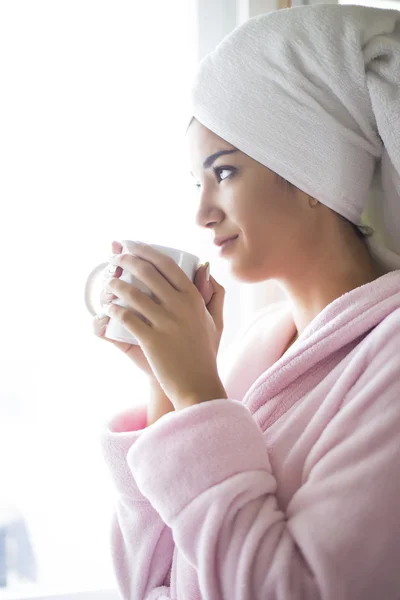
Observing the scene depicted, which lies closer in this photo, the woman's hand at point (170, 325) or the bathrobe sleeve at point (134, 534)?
the woman's hand at point (170, 325)

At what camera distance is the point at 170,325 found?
2.38 ft

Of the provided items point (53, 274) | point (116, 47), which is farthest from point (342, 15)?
point (53, 274)

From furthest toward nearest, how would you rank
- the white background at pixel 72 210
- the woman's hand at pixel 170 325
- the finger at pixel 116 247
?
1. the white background at pixel 72 210
2. the finger at pixel 116 247
3. the woman's hand at pixel 170 325

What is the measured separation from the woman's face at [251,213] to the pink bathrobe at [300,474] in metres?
0.13

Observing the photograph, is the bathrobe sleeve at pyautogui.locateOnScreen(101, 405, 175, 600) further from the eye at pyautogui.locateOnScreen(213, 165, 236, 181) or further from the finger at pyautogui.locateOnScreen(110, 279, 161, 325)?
the eye at pyautogui.locateOnScreen(213, 165, 236, 181)

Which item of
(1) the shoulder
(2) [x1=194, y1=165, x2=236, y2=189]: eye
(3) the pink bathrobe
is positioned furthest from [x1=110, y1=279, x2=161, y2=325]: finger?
(1) the shoulder

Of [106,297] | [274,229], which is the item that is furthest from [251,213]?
[106,297]

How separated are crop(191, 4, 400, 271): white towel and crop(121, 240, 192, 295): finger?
0.23 metres

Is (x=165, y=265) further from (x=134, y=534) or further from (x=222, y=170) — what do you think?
(x=134, y=534)

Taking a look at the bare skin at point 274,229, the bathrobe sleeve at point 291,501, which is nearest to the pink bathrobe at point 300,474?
the bathrobe sleeve at point 291,501

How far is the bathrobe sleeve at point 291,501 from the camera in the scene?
0.59 metres

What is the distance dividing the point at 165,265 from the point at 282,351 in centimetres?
37

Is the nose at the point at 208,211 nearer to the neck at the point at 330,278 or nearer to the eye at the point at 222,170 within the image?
the eye at the point at 222,170

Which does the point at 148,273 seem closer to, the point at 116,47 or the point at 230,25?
the point at 116,47
